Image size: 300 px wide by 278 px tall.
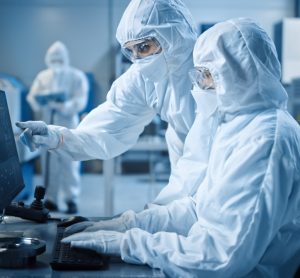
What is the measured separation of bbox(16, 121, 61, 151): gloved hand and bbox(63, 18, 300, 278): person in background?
1.58ft

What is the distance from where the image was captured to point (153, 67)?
1.57 metres

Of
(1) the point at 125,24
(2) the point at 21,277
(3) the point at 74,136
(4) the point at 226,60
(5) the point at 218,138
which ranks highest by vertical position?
(1) the point at 125,24

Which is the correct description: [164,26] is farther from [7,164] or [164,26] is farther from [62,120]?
[62,120]

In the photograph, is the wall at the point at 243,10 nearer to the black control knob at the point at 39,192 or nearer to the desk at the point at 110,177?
the desk at the point at 110,177

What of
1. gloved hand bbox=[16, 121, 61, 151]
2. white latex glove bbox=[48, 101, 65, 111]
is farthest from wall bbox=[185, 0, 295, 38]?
gloved hand bbox=[16, 121, 61, 151]

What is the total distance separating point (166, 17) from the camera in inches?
61.3

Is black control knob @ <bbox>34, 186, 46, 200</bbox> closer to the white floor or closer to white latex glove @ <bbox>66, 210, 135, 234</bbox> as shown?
white latex glove @ <bbox>66, 210, 135, 234</bbox>

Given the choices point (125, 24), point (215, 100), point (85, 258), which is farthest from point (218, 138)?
point (125, 24)

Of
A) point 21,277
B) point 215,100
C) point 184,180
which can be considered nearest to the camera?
point 21,277

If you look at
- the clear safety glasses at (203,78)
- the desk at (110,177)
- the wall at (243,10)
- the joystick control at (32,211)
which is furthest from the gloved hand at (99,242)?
the wall at (243,10)

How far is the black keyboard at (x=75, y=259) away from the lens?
38.6 inches

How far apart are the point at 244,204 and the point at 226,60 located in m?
0.35

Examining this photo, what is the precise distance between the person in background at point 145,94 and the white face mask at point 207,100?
301 mm

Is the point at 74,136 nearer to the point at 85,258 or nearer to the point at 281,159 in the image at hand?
the point at 85,258
